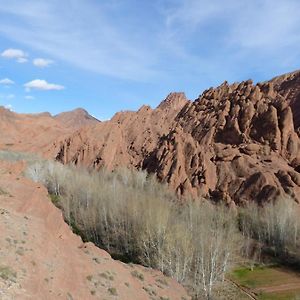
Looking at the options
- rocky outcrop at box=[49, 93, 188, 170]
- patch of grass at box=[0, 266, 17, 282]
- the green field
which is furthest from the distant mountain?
patch of grass at box=[0, 266, 17, 282]

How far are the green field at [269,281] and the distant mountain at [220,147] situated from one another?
20436 mm

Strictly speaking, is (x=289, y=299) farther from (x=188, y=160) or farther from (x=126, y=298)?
(x=188, y=160)

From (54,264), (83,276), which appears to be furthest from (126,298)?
(54,264)

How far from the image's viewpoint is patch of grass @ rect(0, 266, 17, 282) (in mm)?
18562

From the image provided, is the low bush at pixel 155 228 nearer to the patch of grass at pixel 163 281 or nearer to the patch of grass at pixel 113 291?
the patch of grass at pixel 163 281

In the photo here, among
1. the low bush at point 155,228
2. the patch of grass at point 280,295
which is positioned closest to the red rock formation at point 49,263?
the low bush at point 155,228

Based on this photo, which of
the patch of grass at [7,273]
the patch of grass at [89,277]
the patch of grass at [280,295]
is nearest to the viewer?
the patch of grass at [7,273]

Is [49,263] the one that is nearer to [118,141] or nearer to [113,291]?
[113,291]

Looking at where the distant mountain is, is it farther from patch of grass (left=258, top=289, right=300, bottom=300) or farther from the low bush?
patch of grass (left=258, top=289, right=300, bottom=300)

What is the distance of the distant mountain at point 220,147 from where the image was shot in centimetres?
8312

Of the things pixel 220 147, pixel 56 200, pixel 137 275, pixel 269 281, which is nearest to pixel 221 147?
pixel 220 147

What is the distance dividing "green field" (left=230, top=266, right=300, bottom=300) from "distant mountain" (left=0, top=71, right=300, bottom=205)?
2044 cm

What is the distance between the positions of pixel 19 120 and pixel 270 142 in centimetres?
13666

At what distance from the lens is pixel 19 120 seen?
197750 mm
